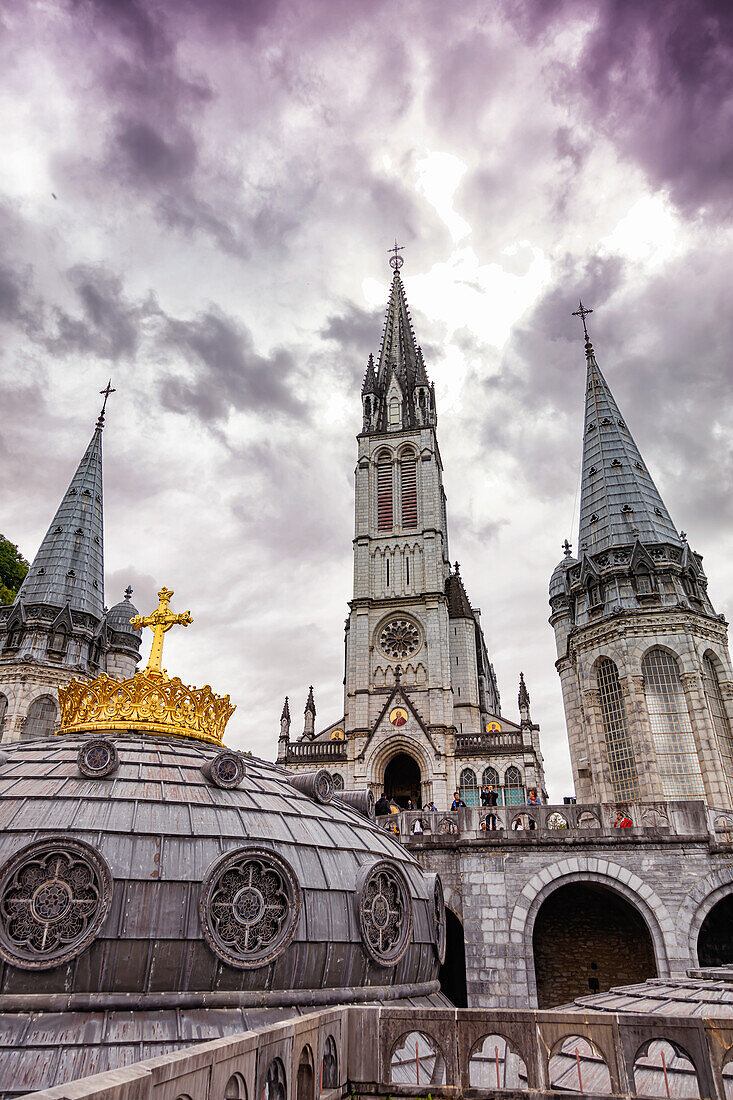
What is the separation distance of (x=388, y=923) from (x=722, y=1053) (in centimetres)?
458

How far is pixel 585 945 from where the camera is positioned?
1973 centimetres

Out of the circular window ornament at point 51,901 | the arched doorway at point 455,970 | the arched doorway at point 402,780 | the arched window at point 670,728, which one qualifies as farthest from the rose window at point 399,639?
the circular window ornament at point 51,901

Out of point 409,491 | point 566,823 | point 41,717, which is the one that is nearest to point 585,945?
point 566,823

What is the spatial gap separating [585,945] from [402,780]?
2940 cm

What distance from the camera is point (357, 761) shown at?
43812 millimetres

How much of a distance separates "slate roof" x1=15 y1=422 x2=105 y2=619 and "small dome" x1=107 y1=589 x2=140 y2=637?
2.86 ft

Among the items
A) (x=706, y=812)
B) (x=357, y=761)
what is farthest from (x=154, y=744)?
(x=357, y=761)

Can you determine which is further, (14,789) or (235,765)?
(235,765)

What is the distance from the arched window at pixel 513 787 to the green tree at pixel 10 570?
33.4 m

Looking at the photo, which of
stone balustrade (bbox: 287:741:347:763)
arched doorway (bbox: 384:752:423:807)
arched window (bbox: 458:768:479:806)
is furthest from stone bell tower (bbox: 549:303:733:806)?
stone balustrade (bbox: 287:741:347:763)

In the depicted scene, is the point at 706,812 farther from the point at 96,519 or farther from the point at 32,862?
the point at 96,519

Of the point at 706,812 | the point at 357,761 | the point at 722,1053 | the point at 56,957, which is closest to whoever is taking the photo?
the point at 722,1053

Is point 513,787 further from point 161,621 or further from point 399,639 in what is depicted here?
point 161,621

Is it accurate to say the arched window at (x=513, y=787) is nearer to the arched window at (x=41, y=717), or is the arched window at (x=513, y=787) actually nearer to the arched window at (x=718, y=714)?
the arched window at (x=718, y=714)
